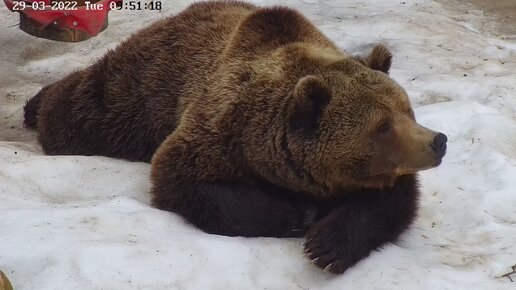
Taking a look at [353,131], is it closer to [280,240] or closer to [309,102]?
[309,102]

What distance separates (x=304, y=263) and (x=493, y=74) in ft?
12.0

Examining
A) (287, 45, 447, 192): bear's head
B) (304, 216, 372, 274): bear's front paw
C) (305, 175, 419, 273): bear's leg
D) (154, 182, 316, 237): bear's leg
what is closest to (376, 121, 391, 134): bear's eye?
(287, 45, 447, 192): bear's head

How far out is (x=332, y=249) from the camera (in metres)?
4.11

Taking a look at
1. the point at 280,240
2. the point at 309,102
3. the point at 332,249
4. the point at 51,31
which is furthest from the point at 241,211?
the point at 51,31

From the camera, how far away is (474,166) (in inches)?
212

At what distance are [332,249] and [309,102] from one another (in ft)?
2.57

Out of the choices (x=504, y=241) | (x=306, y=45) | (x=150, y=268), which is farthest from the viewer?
(x=306, y=45)

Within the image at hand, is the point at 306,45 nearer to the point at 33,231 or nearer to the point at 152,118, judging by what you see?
the point at 152,118

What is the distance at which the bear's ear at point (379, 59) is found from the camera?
15.3 ft

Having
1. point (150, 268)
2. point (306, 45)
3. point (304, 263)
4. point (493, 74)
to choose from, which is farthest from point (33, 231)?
point (493, 74)

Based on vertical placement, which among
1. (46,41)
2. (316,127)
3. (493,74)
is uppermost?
(316,127)

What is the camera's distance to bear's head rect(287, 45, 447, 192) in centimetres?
409

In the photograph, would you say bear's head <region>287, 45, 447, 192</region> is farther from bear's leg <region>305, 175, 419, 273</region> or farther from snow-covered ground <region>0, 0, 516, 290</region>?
snow-covered ground <region>0, 0, 516, 290</region>

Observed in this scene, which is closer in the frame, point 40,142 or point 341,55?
point 341,55
